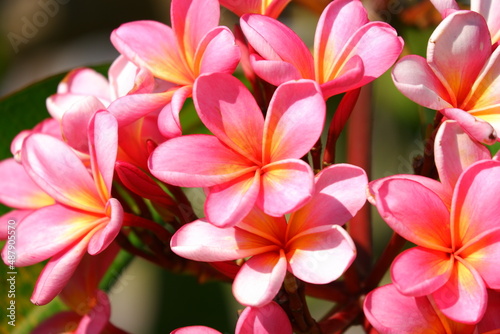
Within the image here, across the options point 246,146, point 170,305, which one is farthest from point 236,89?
point 170,305

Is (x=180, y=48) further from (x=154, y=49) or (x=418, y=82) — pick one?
(x=418, y=82)

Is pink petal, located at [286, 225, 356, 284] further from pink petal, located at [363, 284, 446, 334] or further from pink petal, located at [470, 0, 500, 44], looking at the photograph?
pink petal, located at [470, 0, 500, 44]

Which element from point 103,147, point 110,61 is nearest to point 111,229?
point 103,147

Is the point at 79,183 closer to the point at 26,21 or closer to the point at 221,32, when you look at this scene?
the point at 221,32

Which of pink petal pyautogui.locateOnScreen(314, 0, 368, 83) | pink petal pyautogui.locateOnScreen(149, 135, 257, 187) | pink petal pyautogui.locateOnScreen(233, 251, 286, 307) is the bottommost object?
pink petal pyautogui.locateOnScreen(233, 251, 286, 307)

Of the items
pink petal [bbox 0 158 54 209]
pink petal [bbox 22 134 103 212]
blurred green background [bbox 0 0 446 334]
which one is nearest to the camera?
pink petal [bbox 22 134 103 212]

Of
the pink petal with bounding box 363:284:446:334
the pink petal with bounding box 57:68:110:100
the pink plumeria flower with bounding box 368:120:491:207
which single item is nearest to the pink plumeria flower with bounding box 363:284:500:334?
the pink petal with bounding box 363:284:446:334

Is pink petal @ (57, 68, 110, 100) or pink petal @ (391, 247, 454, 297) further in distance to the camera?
pink petal @ (57, 68, 110, 100)

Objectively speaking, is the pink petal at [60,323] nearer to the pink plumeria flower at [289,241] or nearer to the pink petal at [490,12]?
the pink plumeria flower at [289,241]
